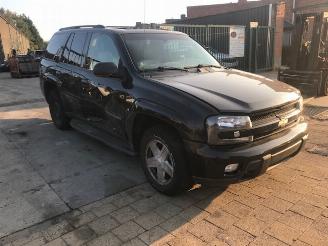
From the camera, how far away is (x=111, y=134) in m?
4.84

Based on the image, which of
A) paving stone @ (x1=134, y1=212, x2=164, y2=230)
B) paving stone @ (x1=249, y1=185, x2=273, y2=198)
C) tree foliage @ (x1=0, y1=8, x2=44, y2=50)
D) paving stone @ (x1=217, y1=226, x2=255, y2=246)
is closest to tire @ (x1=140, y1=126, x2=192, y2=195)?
paving stone @ (x1=134, y1=212, x2=164, y2=230)

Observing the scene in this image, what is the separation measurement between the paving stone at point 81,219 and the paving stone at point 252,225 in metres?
1.47

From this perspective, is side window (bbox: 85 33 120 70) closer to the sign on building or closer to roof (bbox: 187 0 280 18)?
the sign on building

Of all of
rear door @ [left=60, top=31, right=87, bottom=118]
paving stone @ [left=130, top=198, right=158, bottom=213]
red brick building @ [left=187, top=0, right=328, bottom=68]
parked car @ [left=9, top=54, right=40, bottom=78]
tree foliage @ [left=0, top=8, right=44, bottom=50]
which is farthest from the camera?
tree foliage @ [left=0, top=8, right=44, bottom=50]

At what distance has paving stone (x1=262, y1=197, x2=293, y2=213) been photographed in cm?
365

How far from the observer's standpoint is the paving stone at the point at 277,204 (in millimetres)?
3653

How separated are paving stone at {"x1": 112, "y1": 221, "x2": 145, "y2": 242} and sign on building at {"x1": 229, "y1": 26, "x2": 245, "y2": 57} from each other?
13457mm

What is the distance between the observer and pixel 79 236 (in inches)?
130

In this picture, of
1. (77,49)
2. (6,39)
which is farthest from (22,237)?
(6,39)

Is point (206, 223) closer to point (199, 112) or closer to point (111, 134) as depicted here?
point (199, 112)

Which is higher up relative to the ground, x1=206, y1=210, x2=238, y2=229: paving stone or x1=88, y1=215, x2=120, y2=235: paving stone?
x1=206, y1=210, x2=238, y2=229: paving stone

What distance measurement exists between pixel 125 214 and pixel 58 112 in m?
3.84

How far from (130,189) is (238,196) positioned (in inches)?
50.3

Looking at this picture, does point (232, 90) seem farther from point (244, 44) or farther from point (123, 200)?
point (244, 44)
